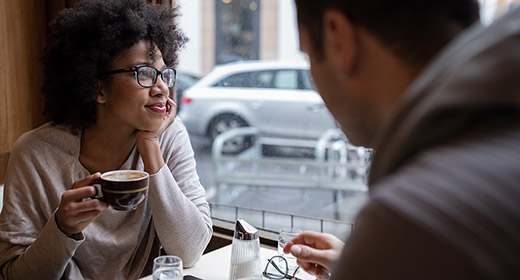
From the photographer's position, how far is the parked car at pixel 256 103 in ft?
12.1

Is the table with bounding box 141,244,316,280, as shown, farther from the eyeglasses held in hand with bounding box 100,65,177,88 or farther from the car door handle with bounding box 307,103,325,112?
the car door handle with bounding box 307,103,325,112

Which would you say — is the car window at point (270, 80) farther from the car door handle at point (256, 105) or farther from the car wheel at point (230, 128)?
the car wheel at point (230, 128)

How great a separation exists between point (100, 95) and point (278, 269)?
0.84 metres

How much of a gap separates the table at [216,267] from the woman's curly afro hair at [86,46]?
620 millimetres

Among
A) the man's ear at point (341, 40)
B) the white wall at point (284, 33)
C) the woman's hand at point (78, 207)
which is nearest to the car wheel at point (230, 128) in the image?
the white wall at point (284, 33)

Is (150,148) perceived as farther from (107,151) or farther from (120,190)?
(120,190)

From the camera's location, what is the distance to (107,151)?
62.9 inches

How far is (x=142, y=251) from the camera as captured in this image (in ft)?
5.21

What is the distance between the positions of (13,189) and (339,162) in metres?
2.71

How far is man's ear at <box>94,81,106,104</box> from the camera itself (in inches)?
62.1

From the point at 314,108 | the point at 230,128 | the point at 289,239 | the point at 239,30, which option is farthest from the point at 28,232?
the point at 239,30

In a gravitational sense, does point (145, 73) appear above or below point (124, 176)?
above

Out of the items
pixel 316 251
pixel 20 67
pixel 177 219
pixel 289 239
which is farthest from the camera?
pixel 20 67

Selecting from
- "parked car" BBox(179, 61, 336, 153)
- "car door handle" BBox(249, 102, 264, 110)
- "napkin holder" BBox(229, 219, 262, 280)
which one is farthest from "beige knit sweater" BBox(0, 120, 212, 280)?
"car door handle" BBox(249, 102, 264, 110)
